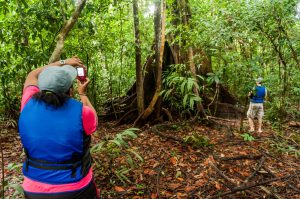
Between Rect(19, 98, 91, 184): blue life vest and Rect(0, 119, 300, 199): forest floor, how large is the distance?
1180 millimetres

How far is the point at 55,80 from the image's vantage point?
226 centimetres

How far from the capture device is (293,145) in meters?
6.43

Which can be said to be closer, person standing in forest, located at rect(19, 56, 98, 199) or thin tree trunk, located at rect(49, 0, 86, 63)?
person standing in forest, located at rect(19, 56, 98, 199)

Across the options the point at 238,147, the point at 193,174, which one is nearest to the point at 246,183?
the point at 193,174

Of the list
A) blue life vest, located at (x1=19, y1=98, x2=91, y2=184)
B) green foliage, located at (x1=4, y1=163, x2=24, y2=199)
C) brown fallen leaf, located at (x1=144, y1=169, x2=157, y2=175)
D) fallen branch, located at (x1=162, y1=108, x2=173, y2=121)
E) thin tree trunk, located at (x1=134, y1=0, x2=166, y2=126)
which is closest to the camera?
blue life vest, located at (x1=19, y1=98, x2=91, y2=184)

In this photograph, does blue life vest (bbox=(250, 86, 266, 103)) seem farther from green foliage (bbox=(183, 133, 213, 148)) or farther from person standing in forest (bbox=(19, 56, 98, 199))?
person standing in forest (bbox=(19, 56, 98, 199))

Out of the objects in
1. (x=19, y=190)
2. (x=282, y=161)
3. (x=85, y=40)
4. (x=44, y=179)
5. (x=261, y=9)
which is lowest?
(x=282, y=161)

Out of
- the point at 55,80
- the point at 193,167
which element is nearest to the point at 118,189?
the point at 193,167

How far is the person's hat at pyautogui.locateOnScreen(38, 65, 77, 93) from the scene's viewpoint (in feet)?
7.41

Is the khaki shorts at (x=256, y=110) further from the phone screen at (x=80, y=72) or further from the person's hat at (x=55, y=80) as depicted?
the person's hat at (x=55, y=80)

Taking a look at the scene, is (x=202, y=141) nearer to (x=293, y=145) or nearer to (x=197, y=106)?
(x=197, y=106)

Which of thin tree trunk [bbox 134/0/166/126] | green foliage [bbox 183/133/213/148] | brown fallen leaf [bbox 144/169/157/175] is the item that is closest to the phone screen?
brown fallen leaf [bbox 144/169/157/175]

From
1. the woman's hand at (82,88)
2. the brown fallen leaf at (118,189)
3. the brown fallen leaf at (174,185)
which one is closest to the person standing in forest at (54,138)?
the woman's hand at (82,88)

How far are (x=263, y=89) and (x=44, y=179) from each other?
23.8 feet
